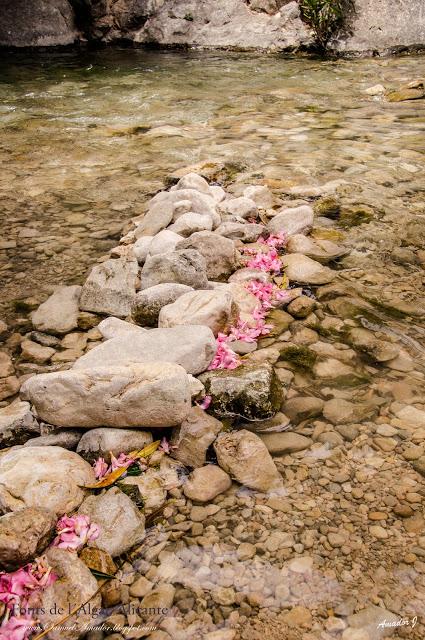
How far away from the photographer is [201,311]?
3.12 meters

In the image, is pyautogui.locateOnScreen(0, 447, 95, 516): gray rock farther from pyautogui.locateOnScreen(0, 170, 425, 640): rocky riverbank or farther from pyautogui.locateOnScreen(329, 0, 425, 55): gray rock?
pyautogui.locateOnScreen(329, 0, 425, 55): gray rock

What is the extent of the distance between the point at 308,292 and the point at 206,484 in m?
1.82

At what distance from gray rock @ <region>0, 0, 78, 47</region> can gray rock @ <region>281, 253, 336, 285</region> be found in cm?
1579

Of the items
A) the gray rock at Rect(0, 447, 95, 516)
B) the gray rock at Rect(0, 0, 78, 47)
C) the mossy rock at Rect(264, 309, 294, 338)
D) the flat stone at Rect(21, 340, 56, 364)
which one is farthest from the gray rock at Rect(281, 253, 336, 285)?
the gray rock at Rect(0, 0, 78, 47)

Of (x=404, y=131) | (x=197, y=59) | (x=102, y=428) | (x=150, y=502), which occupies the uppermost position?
(x=197, y=59)

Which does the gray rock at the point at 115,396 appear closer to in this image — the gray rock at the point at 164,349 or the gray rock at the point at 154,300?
the gray rock at the point at 164,349

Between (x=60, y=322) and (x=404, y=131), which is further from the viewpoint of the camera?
(x=404, y=131)

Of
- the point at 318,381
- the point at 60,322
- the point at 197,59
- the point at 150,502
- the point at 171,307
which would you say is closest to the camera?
the point at 150,502

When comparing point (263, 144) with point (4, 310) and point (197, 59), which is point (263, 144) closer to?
point (4, 310)

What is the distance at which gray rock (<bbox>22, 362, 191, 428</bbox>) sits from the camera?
94.9 inches

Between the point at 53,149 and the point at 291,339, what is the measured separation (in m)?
5.19

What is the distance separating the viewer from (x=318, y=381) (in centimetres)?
296

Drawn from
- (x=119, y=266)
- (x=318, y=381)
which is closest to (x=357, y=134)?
(x=119, y=266)

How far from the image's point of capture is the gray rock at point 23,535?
1886mm
